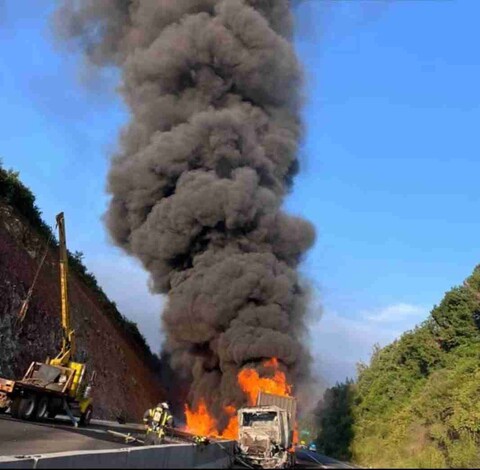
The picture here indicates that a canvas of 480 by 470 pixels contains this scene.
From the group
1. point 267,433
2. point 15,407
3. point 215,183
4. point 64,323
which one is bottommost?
point 267,433

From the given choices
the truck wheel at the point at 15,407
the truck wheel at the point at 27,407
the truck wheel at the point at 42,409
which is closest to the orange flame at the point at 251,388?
the truck wheel at the point at 42,409

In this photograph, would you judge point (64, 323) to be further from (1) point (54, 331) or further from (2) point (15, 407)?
(1) point (54, 331)

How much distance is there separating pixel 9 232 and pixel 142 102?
1094 centimetres

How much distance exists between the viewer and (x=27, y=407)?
19672mm

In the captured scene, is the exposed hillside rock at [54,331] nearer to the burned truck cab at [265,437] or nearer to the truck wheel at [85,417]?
the truck wheel at [85,417]

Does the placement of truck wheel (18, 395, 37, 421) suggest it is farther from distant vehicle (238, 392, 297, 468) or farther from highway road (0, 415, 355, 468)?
distant vehicle (238, 392, 297, 468)

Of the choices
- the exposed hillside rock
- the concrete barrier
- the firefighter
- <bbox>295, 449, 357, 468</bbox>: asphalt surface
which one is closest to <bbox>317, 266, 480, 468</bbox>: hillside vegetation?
<bbox>295, 449, 357, 468</bbox>: asphalt surface

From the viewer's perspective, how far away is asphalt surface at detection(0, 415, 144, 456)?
1438 centimetres

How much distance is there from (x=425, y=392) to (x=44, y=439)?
77.3ft

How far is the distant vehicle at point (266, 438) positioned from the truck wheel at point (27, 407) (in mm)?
7941

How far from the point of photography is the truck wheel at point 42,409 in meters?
20.1

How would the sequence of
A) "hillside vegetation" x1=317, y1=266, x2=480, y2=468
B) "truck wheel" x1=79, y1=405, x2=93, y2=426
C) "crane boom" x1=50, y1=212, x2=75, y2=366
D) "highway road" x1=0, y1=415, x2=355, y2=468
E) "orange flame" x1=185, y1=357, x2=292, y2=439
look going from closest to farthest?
"highway road" x1=0, y1=415, x2=355, y2=468 → "truck wheel" x1=79, y1=405, x2=93, y2=426 → "crane boom" x1=50, y1=212, x2=75, y2=366 → "orange flame" x1=185, y1=357, x2=292, y2=439 → "hillside vegetation" x1=317, y1=266, x2=480, y2=468

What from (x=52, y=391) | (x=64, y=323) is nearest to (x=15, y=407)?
(x=52, y=391)

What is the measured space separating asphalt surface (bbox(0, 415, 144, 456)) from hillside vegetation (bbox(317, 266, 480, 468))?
12068 millimetres
